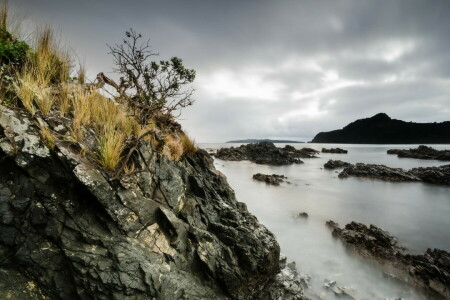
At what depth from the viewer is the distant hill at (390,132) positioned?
130 metres

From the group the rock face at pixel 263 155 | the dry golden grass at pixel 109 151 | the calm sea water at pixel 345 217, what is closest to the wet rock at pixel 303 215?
the calm sea water at pixel 345 217

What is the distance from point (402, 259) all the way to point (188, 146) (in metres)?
8.64

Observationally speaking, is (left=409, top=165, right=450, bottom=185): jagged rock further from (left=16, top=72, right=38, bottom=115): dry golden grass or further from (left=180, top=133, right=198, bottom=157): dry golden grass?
(left=16, top=72, right=38, bottom=115): dry golden grass

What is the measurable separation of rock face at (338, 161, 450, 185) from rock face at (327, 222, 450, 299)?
58.4ft

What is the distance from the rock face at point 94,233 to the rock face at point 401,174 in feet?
85.3

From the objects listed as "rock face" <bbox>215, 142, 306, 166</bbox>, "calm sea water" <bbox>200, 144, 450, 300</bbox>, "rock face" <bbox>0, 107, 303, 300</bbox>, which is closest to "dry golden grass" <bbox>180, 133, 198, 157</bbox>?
"rock face" <bbox>0, 107, 303, 300</bbox>

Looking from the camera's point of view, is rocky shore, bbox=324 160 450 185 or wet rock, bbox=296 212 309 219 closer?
wet rock, bbox=296 212 309 219

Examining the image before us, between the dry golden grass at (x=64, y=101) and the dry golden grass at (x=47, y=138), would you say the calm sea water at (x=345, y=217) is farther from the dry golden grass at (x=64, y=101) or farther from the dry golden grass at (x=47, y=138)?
the dry golden grass at (x=64, y=101)

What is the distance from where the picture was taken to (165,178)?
4.51 m

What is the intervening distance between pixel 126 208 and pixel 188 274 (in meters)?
1.61

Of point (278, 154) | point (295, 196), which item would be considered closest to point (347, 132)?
point (278, 154)

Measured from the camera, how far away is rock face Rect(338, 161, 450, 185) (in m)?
21.1

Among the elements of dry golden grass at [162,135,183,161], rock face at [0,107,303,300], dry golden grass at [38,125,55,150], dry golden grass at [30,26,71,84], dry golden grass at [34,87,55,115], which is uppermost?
dry golden grass at [30,26,71,84]

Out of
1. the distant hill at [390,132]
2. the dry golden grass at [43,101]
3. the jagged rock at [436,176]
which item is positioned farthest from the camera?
the distant hill at [390,132]
